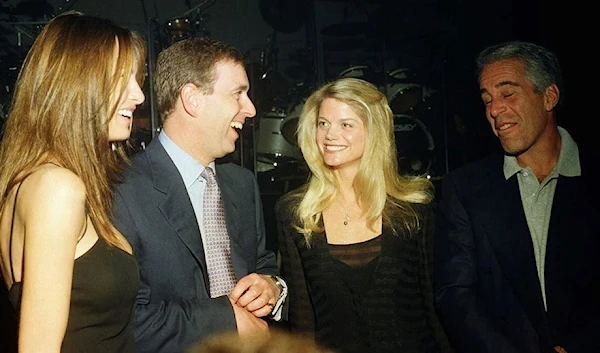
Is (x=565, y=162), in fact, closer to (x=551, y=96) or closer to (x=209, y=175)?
(x=551, y=96)

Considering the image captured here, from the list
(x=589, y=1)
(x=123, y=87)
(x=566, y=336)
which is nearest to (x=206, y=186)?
(x=123, y=87)

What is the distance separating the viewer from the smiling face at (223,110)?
246cm

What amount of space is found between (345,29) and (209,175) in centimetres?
461

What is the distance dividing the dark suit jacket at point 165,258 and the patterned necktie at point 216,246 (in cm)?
4

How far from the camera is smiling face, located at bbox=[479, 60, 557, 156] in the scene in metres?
2.46

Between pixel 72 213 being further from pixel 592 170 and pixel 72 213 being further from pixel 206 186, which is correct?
pixel 592 170

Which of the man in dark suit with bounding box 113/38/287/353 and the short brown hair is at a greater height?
the short brown hair

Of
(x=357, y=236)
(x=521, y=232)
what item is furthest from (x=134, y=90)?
(x=521, y=232)

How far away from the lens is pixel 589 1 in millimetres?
3479

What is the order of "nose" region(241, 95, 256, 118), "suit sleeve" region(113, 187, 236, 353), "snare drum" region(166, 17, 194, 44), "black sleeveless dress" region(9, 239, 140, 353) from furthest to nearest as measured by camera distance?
"snare drum" region(166, 17, 194, 44) → "nose" region(241, 95, 256, 118) → "suit sleeve" region(113, 187, 236, 353) → "black sleeveless dress" region(9, 239, 140, 353)

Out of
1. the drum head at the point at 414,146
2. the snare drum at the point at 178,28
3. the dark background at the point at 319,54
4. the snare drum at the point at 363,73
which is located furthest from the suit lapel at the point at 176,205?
the drum head at the point at 414,146

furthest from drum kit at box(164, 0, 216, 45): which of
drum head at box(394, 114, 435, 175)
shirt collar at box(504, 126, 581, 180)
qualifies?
shirt collar at box(504, 126, 581, 180)

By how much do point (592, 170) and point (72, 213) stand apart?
1926 mm

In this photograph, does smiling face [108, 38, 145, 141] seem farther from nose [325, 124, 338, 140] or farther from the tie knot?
nose [325, 124, 338, 140]
